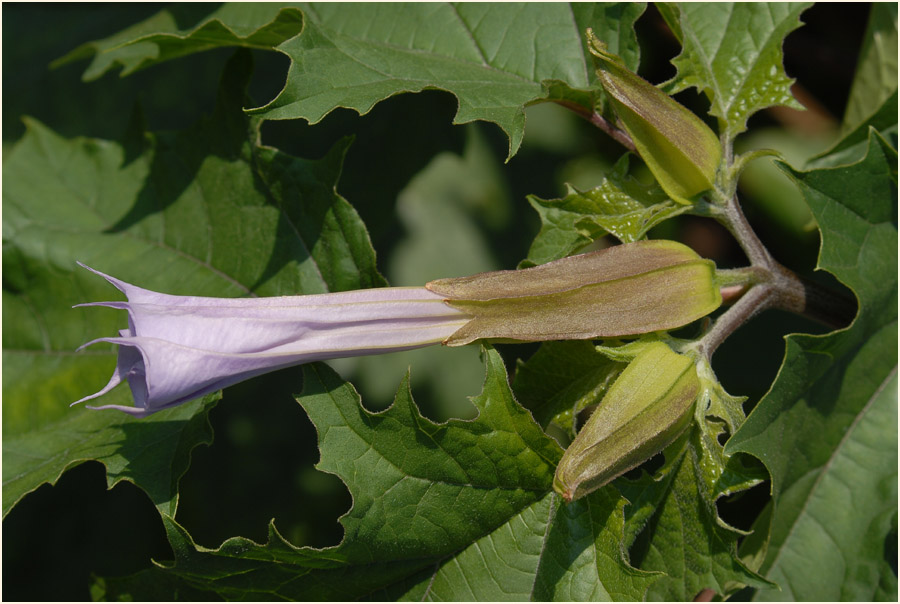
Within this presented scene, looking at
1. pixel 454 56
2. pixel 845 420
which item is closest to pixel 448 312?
pixel 454 56

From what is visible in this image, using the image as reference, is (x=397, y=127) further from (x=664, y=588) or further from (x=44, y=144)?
(x=664, y=588)

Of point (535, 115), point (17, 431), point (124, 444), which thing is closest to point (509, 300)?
point (124, 444)

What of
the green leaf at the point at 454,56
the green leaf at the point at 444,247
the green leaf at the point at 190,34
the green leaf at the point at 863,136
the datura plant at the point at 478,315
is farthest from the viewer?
the green leaf at the point at 444,247

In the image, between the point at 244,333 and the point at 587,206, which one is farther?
the point at 587,206

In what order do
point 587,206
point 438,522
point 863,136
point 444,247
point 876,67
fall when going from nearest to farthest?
point 438,522 → point 587,206 → point 863,136 → point 876,67 → point 444,247

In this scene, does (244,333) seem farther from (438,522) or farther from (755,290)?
(755,290)

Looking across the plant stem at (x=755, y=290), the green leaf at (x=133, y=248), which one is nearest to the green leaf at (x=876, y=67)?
the plant stem at (x=755, y=290)

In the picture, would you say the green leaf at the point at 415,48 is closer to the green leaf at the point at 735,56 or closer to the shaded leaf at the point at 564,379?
the green leaf at the point at 735,56
